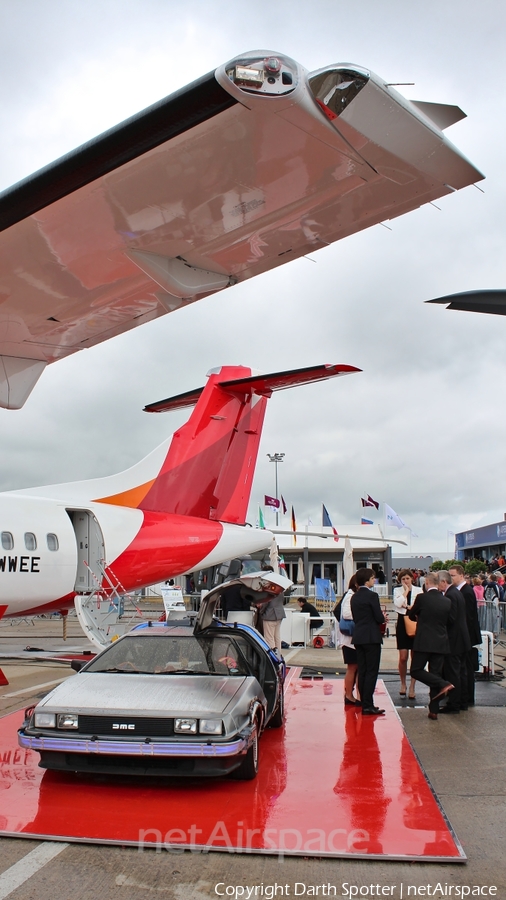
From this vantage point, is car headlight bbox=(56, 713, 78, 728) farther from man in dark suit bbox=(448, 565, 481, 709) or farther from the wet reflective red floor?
man in dark suit bbox=(448, 565, 481, 709)

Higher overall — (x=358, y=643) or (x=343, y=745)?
(x=358, y=643)

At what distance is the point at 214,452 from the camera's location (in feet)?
44.7

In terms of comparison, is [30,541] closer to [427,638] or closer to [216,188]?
[427,638]

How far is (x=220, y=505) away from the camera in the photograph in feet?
45.6

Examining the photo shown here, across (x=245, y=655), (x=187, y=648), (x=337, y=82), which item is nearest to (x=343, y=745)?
(x=245, y=655)

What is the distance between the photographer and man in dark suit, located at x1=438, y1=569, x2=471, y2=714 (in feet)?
27.2

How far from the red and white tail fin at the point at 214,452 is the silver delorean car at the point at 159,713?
679 cm

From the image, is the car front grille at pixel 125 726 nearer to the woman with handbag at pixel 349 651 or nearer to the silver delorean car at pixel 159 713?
the silver delorean car at pixel 159 713

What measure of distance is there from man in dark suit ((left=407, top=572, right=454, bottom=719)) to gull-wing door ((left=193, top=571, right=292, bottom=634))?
202 cm

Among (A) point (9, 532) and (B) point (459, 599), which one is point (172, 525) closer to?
(A) point (9, 532)

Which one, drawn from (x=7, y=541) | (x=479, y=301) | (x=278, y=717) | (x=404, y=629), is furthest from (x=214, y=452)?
(x=479, y=301)

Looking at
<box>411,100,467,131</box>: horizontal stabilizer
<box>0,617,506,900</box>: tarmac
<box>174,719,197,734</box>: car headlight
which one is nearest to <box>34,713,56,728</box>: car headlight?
<box>0,617,506,900</box>: tarmac

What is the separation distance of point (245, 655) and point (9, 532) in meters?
5.80

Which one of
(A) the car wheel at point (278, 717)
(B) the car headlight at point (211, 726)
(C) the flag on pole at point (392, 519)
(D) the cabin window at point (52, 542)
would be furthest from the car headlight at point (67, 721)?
(C) the flag on pole at point (392, 519)
